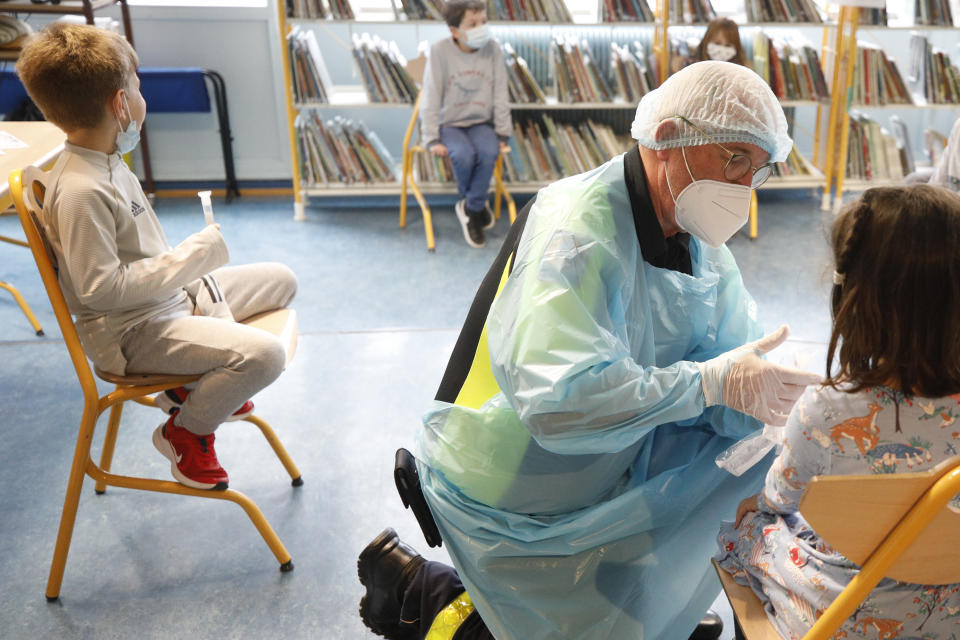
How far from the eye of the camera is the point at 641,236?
1.43 meters

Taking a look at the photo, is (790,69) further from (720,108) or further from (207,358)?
(207,358)

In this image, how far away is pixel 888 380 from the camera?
3.74ft

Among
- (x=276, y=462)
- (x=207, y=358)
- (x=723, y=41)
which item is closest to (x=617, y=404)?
(x=207, y=358)

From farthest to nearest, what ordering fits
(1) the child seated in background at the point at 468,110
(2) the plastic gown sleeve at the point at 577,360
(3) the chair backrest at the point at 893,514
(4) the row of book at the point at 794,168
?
(4) the row of book at the point at 794,168 → (1) the child seated in background at the point at 468,110 → (2) the plastic gown sleeve at the point at 577,360 → (3) the chair backrest at the point at 893,514

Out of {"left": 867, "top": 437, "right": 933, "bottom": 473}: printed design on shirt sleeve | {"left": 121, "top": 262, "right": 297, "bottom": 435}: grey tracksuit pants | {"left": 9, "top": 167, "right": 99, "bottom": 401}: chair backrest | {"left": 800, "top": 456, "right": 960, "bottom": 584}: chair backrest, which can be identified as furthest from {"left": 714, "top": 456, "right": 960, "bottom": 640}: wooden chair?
{"left": 9, "top": 167, "right": 99, "bottom": 401}: chair backrest

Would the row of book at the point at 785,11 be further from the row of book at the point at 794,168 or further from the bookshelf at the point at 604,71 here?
the row of book at the point at 794,168

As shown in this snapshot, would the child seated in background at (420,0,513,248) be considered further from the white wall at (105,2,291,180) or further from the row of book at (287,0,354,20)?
the white wall at (105,2,291,180)

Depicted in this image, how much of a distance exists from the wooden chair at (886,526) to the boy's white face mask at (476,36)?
10.3 feet

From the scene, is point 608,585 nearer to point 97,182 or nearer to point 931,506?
point 931,506

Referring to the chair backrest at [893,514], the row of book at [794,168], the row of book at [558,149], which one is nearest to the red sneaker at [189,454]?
the chair backrest at [893,514]

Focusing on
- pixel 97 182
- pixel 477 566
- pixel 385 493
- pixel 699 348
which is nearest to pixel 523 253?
pixel 699 348

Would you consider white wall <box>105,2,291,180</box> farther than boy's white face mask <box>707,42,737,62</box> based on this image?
Yes

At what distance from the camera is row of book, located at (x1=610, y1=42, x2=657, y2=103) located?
4.18 meters

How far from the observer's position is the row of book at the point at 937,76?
429 cm
